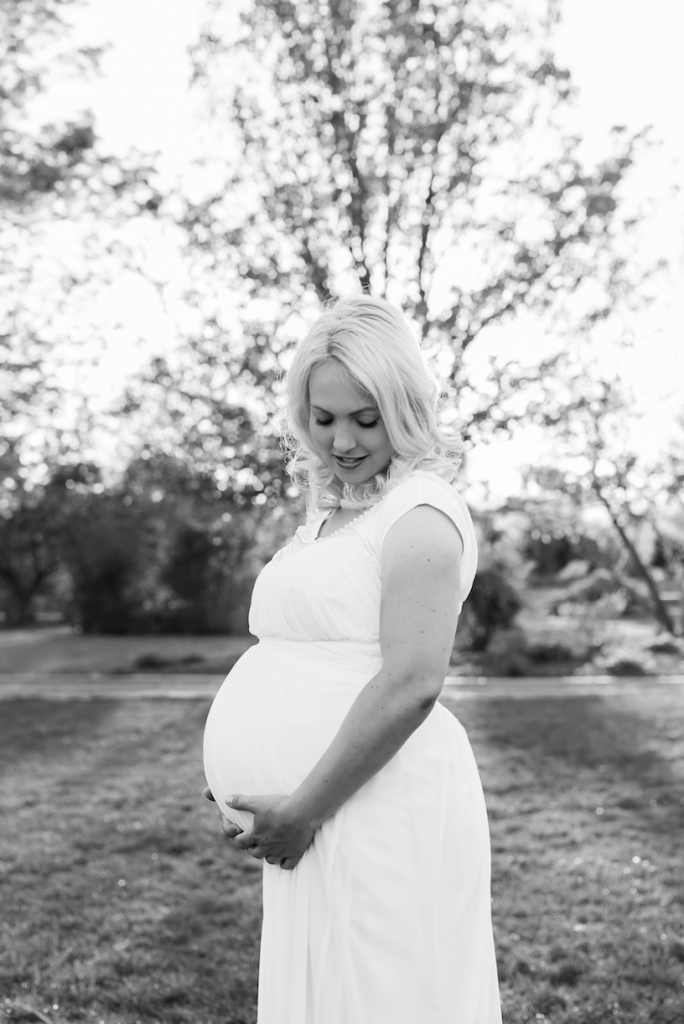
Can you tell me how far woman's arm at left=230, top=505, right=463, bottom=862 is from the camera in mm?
1714

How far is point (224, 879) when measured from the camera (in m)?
4.89

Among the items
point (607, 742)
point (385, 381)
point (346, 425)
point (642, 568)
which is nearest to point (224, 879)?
point (346, 425)

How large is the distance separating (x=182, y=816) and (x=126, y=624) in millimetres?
14314

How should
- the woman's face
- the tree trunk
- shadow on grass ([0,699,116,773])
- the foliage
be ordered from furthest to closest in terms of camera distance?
the foliage
the tree trunk
shadow on grass ([0,699,116,773])
the woman's face

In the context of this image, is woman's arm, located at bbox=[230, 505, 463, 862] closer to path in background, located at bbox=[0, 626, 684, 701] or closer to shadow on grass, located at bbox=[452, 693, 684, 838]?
shadow on grass, located at bbox=[452, 693, 684, 838]

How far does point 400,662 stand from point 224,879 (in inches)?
145

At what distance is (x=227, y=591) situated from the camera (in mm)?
19078

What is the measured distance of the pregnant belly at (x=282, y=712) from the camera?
6.19ft

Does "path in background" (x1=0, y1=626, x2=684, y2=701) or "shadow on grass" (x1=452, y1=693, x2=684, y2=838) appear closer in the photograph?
"shadow on grass" (x1=452, y1=693, x2=684, y2=838)

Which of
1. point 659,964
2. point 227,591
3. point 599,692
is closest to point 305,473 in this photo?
point 659,964

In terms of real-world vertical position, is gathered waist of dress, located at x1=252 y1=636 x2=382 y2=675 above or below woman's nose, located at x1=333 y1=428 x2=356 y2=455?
below

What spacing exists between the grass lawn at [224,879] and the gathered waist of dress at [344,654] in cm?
217

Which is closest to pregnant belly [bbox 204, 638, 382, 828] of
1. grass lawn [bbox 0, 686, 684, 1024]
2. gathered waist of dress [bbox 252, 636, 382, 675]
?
gathered waist of dress [bbox 252, 636, 382, 675]

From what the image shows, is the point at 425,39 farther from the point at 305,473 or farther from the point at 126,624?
the point at 126,624
